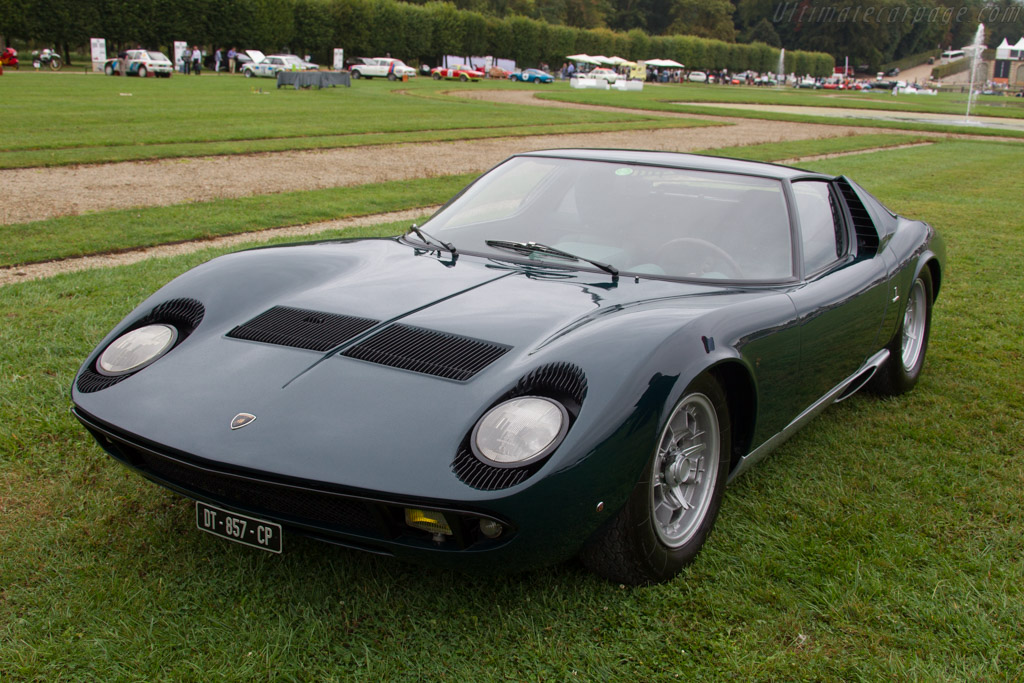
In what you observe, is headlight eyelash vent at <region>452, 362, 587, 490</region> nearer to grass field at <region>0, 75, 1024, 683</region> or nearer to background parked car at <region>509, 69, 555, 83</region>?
grass field at <region>0, 75, 1024, 683</region>

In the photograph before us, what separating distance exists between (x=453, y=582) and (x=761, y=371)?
1.19 metres

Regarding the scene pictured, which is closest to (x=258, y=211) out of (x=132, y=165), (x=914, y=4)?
(x=132, y=165)

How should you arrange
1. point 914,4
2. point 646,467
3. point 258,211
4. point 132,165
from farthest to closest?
point 914,4, point 132,165, point 258,211, point 646,467

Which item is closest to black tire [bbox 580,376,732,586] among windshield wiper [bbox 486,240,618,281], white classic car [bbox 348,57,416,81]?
windshield wiper [bbox 486,240,618,281]

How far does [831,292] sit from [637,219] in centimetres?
80

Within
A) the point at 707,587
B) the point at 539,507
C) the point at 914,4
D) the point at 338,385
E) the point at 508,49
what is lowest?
the point at 707,587

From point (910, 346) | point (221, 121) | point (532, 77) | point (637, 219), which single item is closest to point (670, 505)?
point (637, 219)

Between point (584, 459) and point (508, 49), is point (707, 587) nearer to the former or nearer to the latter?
point (584, 459)

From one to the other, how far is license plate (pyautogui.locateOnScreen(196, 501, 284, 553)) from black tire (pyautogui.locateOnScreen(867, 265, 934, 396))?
311cm

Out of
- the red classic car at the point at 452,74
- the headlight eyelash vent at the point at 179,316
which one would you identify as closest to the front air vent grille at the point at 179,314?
the headlight eyelash vent at the point at 179,316

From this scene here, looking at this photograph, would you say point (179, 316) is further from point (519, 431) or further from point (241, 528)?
point (519, 431)

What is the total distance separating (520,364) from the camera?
2391 mm

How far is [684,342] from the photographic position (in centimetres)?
250

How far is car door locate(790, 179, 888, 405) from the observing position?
3.18 m
